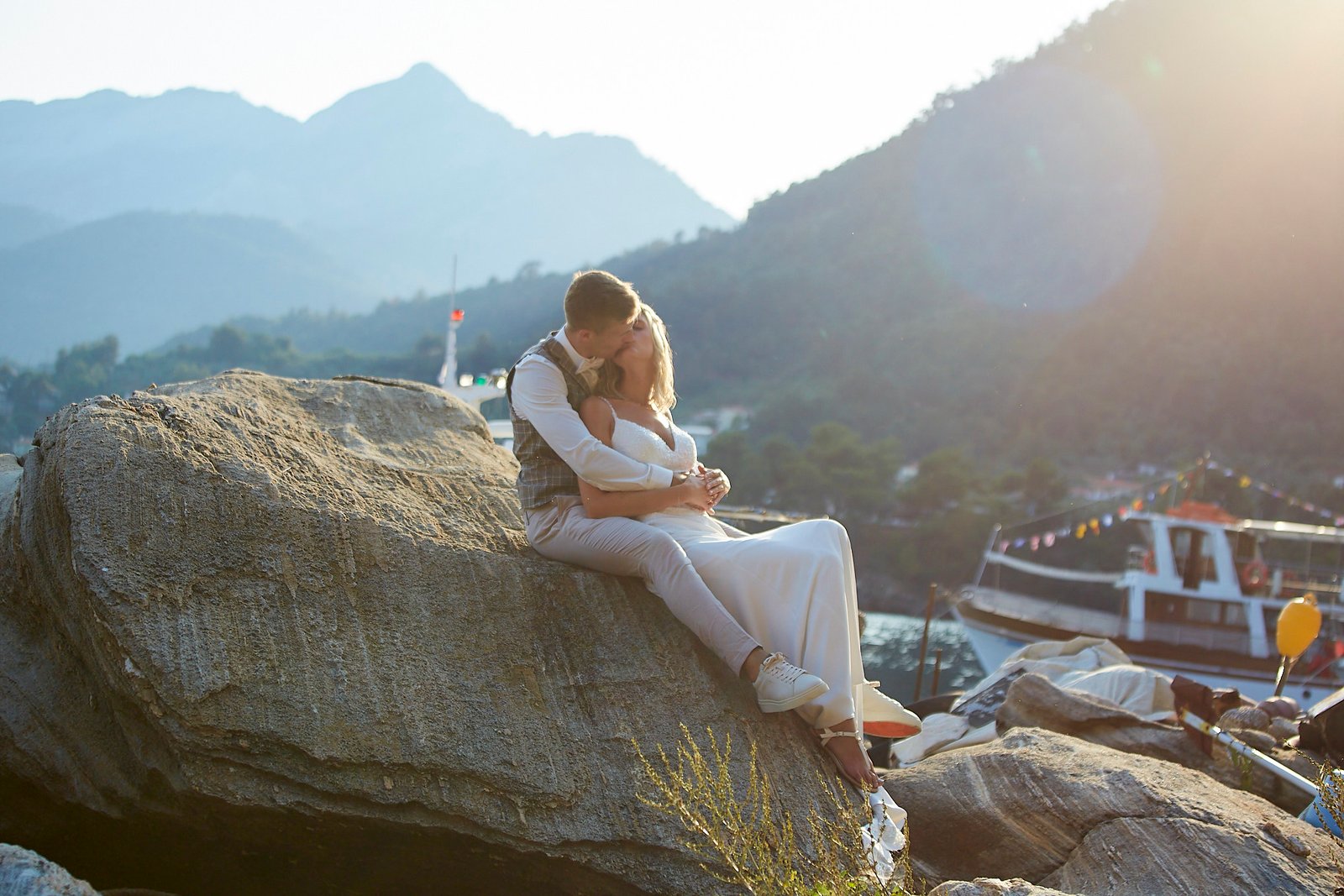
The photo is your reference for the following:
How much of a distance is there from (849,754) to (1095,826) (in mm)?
1059

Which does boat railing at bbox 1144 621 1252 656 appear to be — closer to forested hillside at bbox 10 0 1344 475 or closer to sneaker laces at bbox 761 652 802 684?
sneaker laces at bbox 761 652 802 684

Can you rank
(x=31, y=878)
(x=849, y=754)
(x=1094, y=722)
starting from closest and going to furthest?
1. (x=31, y=878)
2. (x=849, y=754)
3. (x=1094, y=722)

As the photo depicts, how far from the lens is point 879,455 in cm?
5922

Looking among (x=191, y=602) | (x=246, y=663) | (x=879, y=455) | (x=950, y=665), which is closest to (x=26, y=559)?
(x=191, y=602)

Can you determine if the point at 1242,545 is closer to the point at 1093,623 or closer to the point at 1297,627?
the point at 1093,623

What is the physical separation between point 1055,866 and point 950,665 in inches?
1418

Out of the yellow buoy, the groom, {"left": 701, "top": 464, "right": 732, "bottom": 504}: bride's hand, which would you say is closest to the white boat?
the yellow buoy

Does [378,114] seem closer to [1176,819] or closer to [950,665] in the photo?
[950,665]

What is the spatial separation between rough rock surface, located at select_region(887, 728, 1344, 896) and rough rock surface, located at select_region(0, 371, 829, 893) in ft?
3.25

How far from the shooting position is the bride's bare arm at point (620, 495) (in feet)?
12.5

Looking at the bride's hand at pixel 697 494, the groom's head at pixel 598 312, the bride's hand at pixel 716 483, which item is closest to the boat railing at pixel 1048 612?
the bride's hand at pixel 716 483

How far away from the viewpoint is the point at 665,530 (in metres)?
3.89

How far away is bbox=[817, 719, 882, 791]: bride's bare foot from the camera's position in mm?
3543

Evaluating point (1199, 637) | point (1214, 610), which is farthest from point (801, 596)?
point (1214, 610)
